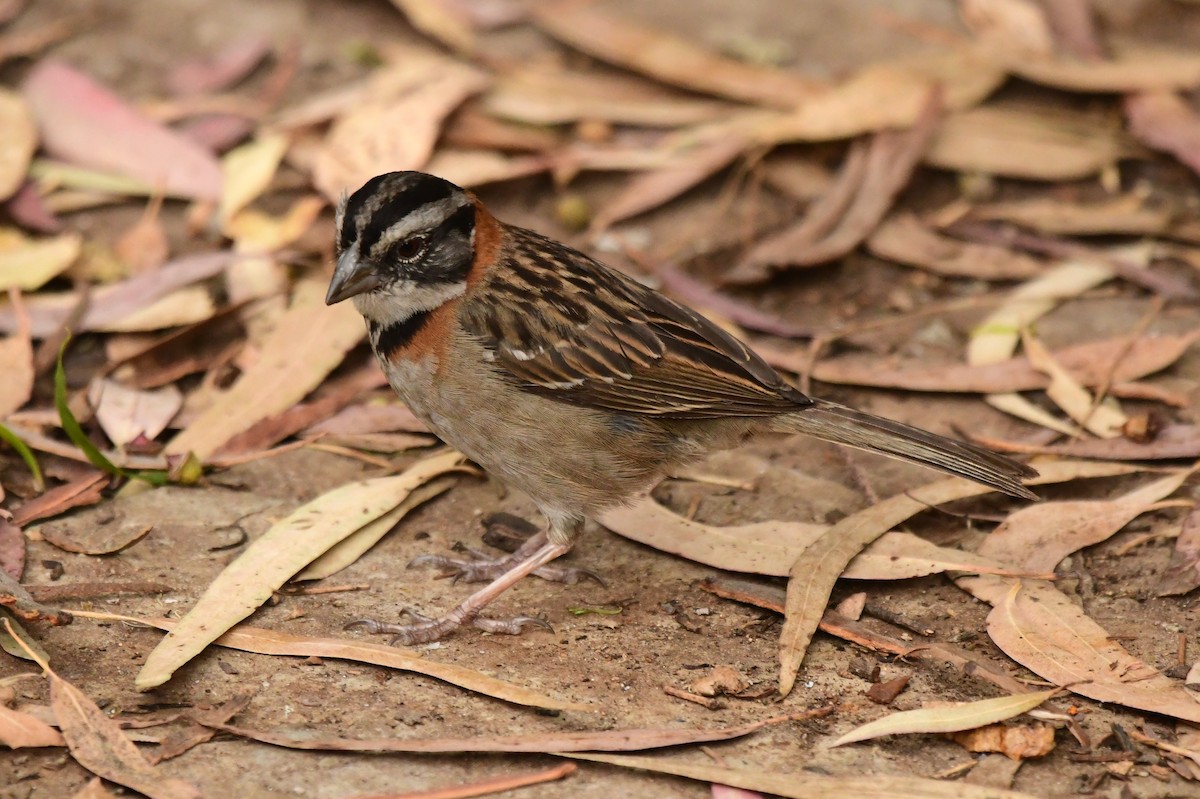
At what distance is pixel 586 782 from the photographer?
393 centimetres

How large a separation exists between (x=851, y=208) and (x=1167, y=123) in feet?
5.98

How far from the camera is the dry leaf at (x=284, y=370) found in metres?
5.58

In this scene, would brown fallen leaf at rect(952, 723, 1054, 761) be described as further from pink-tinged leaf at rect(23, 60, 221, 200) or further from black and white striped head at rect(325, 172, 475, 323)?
pink-tinged leaf at rect(23, 60, 221, 200)

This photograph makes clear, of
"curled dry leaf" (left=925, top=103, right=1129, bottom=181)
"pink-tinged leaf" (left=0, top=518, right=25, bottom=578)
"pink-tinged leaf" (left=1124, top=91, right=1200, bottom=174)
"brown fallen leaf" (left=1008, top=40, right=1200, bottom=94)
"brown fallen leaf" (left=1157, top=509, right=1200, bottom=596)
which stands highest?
"brown fallen leaf" (left=1008, top=40, right=1200, bottom=94)

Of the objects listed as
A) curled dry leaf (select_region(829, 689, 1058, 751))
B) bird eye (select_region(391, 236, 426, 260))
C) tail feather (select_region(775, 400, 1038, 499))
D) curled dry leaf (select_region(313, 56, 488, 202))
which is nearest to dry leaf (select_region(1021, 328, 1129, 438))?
tail feather (select_region(775, 400, 1038, 499))

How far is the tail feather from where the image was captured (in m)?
4.85

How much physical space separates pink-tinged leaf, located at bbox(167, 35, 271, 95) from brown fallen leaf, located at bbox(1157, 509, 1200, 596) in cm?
558

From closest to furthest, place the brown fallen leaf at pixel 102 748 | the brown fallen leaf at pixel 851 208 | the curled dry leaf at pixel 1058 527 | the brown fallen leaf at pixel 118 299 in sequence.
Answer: the brown fallen leaf at pixel 102 748 → the curled dry leaf at pixel 1058 527 → the brown fallen leaf at pixel 118 299 → the brown fallen leaf at pixel 851 208

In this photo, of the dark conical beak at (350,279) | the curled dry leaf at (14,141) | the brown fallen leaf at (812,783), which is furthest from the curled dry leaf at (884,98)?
the brown fallen leaf at (812,783)

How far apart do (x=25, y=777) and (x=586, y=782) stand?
60.5 inches

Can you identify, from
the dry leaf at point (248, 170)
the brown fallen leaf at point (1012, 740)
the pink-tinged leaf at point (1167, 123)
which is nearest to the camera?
the brown fallen leaf at point (1012, 740)

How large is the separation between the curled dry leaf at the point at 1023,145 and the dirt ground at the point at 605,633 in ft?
3.23

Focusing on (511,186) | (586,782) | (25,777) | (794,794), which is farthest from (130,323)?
(794,794)

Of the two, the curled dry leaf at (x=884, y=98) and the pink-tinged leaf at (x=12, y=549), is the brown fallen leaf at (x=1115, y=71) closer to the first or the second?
the curled dry leaf at (x=884, y=98)
